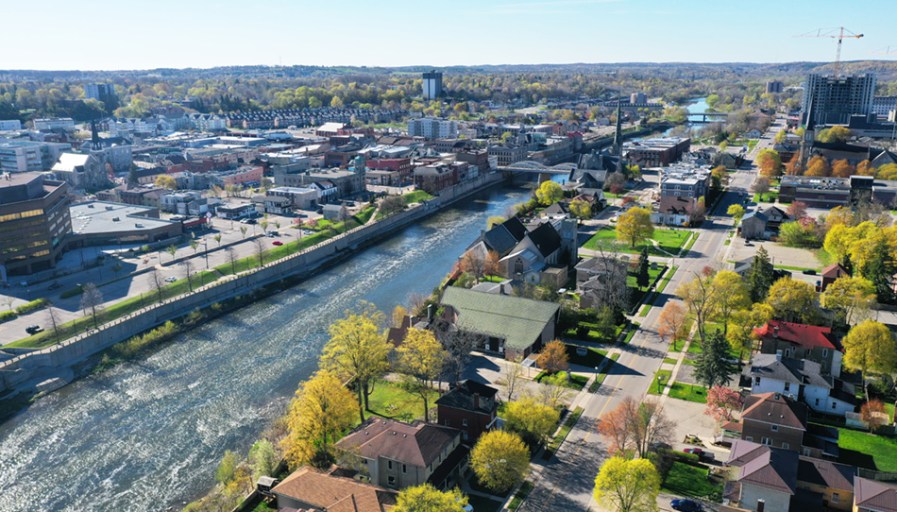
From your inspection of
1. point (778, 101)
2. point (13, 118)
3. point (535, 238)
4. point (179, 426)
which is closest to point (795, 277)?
point (535, 238)

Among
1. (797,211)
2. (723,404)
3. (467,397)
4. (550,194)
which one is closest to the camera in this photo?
(467,397)

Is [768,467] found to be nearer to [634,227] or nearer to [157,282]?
[634,227]

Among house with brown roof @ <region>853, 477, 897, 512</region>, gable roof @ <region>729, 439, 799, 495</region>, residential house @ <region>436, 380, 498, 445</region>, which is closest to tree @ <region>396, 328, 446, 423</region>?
residential house @ <region>436, 380, 498, 445</region>

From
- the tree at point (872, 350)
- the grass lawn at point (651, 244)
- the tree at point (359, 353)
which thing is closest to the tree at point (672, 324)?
the tree at point (872, 350)

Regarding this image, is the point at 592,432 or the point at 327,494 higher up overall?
the point at 327,494

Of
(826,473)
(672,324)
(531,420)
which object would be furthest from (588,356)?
(826,473)

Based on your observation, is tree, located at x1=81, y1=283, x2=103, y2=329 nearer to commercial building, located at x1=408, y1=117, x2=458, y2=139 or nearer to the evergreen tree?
the evergreen tree

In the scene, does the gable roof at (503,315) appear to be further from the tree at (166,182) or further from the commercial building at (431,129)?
the commercial building at (431,129)
